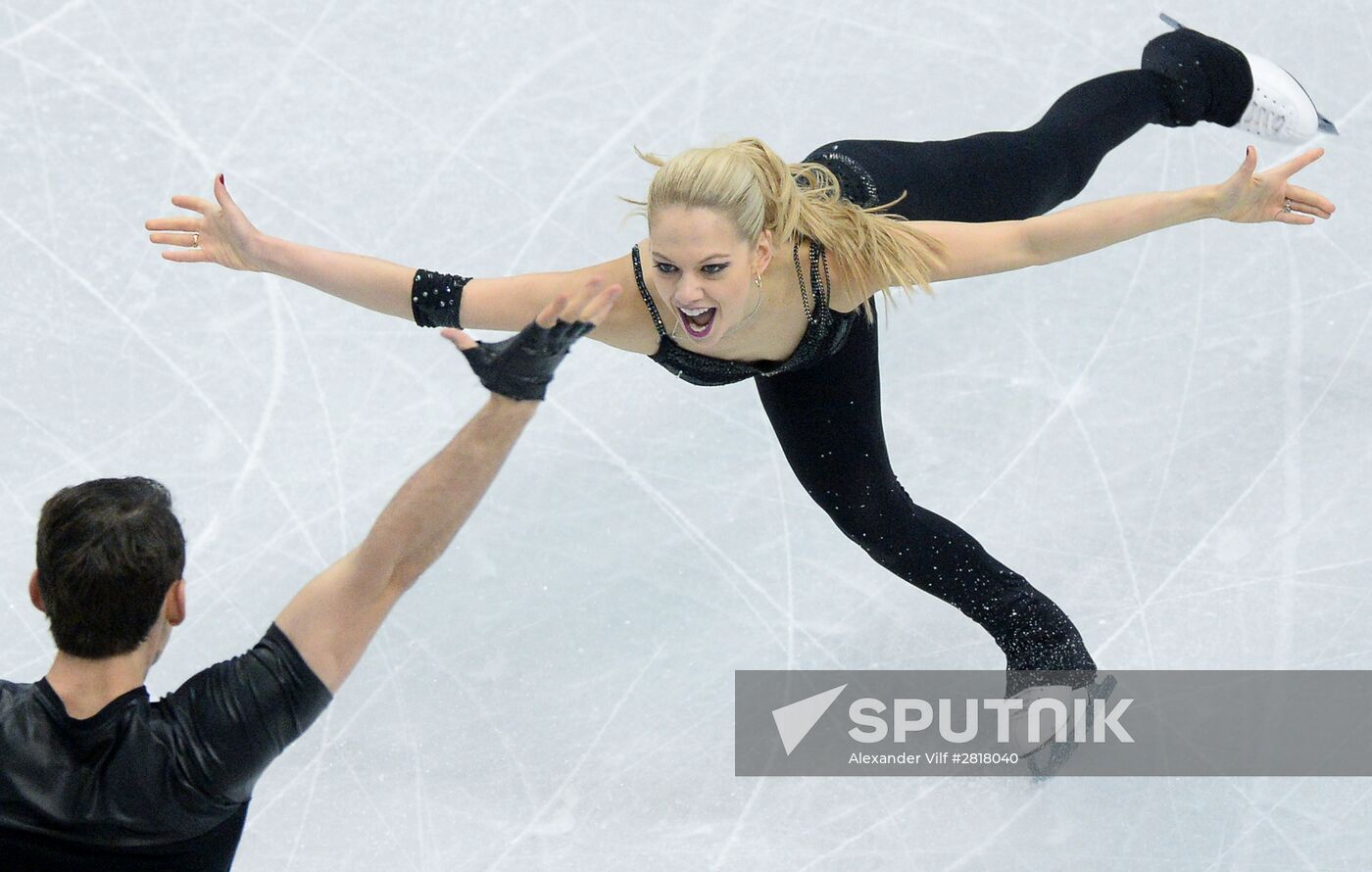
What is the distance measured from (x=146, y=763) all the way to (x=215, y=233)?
61.9 inches

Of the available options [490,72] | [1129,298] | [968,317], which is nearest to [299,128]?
[490,72]

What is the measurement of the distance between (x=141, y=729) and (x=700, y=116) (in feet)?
10.9

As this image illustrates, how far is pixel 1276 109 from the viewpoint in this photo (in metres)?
4.07

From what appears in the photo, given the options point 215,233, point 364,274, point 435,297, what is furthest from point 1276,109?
point 215,233

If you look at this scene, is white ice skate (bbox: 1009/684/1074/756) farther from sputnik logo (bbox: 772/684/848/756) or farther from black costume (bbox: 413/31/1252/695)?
sputnik logo (bbox: 772/684/848/756)

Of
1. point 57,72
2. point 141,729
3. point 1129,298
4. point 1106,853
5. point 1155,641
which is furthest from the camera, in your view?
point 57,72

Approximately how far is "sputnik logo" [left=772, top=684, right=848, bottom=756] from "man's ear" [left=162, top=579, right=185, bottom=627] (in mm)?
1986

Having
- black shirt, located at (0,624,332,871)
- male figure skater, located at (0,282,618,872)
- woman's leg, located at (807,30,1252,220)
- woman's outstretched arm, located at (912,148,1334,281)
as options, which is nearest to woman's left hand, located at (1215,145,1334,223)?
woman's outstretched arm, located at (912,148,1334,281)

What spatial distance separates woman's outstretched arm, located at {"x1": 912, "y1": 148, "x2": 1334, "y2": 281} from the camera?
9.56ft

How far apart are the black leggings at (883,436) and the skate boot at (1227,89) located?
265 mm

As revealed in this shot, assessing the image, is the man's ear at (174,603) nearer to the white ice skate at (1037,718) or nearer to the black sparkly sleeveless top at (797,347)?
the black sparkly sleeveless top at (797,347)

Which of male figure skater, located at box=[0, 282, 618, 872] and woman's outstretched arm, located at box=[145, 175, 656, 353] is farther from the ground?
woman's outstretched arm, located at box=[145, 175, 656, 353]

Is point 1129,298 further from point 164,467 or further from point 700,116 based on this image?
point 164,467

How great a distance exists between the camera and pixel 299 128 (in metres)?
4.79
